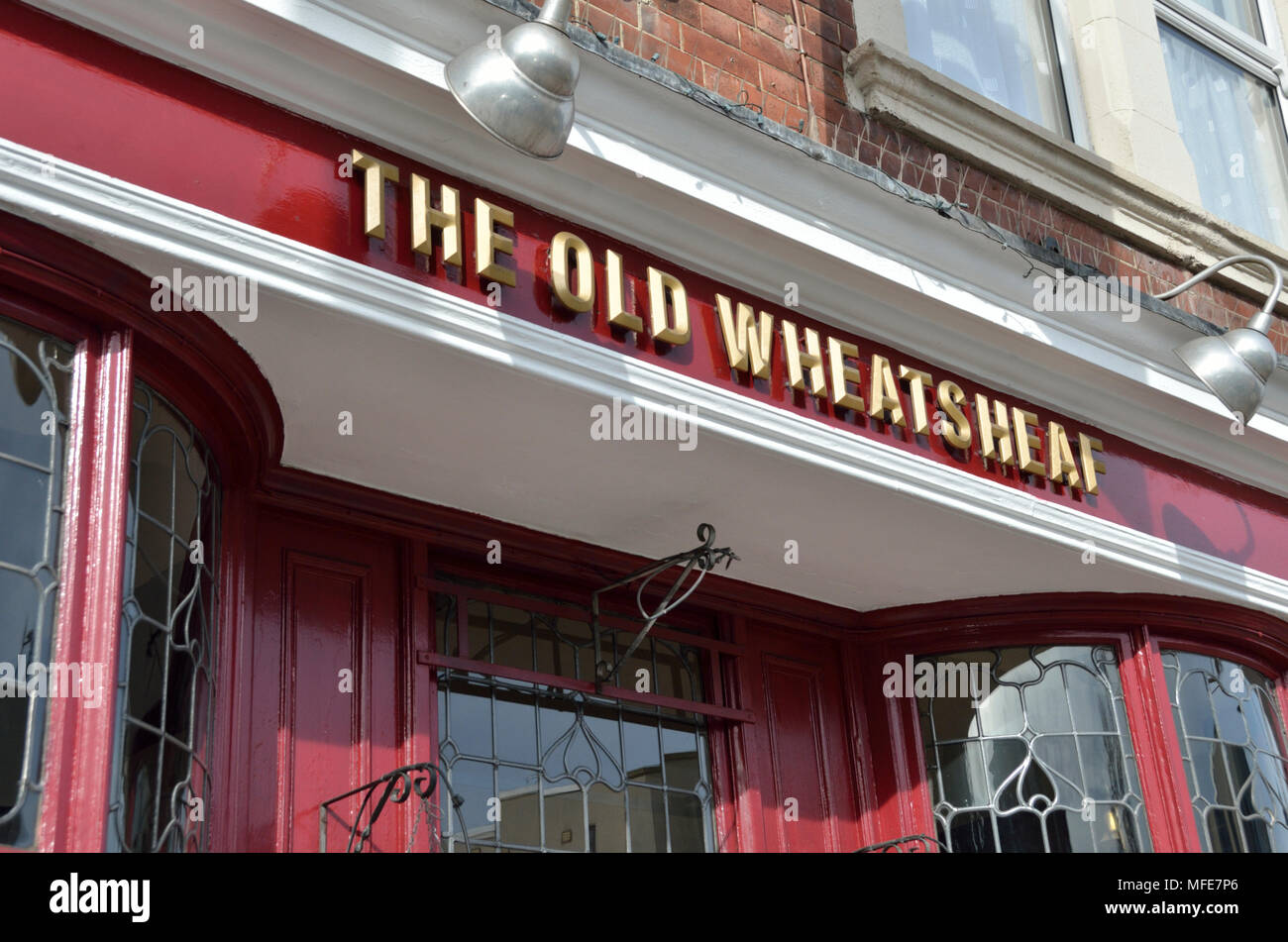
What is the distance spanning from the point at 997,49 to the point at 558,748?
12.7ft

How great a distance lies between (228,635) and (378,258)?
1146 mm

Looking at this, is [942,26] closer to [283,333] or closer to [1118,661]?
[1118,661]

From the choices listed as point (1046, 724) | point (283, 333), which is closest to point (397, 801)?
point (283, 333)

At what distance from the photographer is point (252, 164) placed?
388 centimetres

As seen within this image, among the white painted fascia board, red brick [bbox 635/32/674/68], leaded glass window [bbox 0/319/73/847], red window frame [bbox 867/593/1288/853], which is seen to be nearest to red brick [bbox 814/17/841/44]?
red brick [bbox 635/32/674/68]

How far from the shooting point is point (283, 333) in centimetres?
400

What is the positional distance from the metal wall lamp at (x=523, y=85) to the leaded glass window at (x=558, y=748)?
1741 millimetres

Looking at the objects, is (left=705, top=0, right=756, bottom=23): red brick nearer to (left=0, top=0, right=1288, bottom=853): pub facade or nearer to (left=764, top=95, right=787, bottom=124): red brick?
(left=0, top=0, right=1288, bottom=853): pub facade

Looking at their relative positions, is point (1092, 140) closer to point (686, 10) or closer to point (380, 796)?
point (686, 10)

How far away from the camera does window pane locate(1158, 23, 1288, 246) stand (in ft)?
25.3

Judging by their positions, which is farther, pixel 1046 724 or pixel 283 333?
pixel 1046 724

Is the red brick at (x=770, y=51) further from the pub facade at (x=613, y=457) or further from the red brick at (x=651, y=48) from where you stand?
the red brick at (x=651, y=48)

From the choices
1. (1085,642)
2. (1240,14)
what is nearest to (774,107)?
(1085,642)
